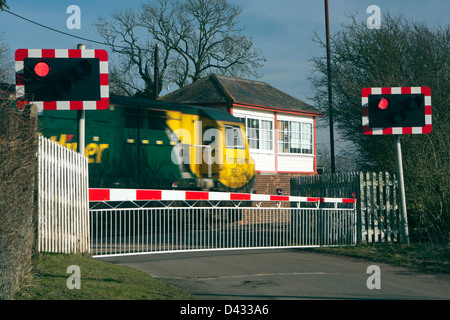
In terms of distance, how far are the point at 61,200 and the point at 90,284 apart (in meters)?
1.98

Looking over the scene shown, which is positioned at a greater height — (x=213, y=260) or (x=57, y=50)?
(x=57, y=50)

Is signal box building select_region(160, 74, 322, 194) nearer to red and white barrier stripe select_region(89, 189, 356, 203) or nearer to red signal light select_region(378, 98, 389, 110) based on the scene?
red signal light select_region(378, 98, 389, 110)

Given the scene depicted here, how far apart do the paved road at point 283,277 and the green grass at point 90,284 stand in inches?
20.7

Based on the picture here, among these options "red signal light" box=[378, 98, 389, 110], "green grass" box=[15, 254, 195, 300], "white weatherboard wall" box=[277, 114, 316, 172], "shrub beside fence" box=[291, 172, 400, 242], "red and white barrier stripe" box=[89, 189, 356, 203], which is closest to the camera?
"green grass" box=[15, 254, 195, 300]

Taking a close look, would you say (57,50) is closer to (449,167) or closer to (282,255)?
(282,255)

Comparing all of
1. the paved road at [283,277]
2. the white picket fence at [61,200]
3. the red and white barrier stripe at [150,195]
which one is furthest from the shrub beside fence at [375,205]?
the white picket fence at [61,200]

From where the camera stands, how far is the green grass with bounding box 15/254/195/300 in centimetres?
590

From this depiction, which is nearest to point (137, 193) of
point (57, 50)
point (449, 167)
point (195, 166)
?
point (57, 50)

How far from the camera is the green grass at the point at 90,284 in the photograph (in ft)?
19.4

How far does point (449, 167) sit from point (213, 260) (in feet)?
19.9

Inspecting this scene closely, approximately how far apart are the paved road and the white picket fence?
1.40 metres

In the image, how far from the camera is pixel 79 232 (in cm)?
910

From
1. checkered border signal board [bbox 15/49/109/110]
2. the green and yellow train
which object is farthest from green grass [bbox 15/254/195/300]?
the green and yellow train

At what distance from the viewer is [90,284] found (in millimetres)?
6668
